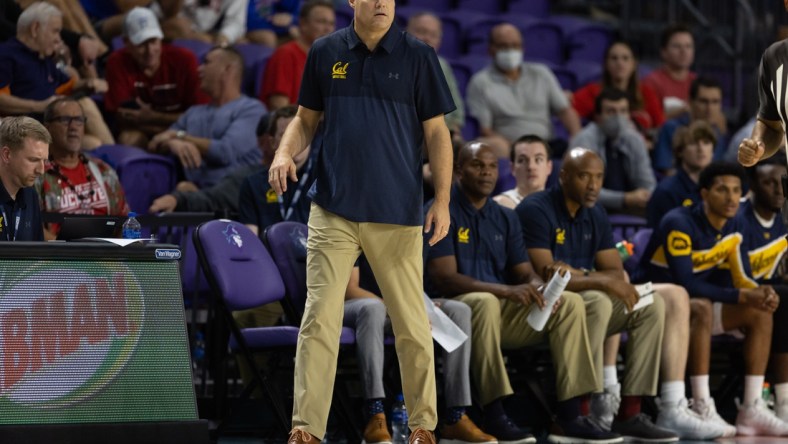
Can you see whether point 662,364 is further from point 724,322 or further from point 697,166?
point 697,166

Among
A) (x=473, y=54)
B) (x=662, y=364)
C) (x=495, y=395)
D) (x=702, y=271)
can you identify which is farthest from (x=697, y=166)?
(x=473, y=54)

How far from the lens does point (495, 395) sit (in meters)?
6.62

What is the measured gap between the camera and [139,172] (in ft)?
26.8

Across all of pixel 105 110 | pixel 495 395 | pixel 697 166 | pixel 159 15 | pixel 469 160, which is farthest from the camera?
pixel 159 15

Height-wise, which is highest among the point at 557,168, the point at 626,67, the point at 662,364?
the point at 626,67

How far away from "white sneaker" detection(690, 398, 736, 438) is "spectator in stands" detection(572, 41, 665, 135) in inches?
143

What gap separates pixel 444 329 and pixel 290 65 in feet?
12.0

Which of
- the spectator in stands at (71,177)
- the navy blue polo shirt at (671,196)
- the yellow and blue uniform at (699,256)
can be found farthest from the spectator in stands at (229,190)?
the navy blue polo shirt at (671,196)

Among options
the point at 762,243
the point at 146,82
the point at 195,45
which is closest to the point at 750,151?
the point at 762,243

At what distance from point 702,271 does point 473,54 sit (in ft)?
15.9

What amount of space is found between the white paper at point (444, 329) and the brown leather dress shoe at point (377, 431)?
0.51m

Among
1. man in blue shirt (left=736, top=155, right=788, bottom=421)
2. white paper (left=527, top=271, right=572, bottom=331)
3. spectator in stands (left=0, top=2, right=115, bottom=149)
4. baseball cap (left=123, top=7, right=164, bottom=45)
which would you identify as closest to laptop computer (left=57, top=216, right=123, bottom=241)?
white paper (left=527, top=271, right=572, bottom=331)

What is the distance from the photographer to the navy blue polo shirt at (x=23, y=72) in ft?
27.2

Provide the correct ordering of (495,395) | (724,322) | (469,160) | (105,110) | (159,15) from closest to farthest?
(495,395), (469,160), (724,322), (105,110), (159,15)
